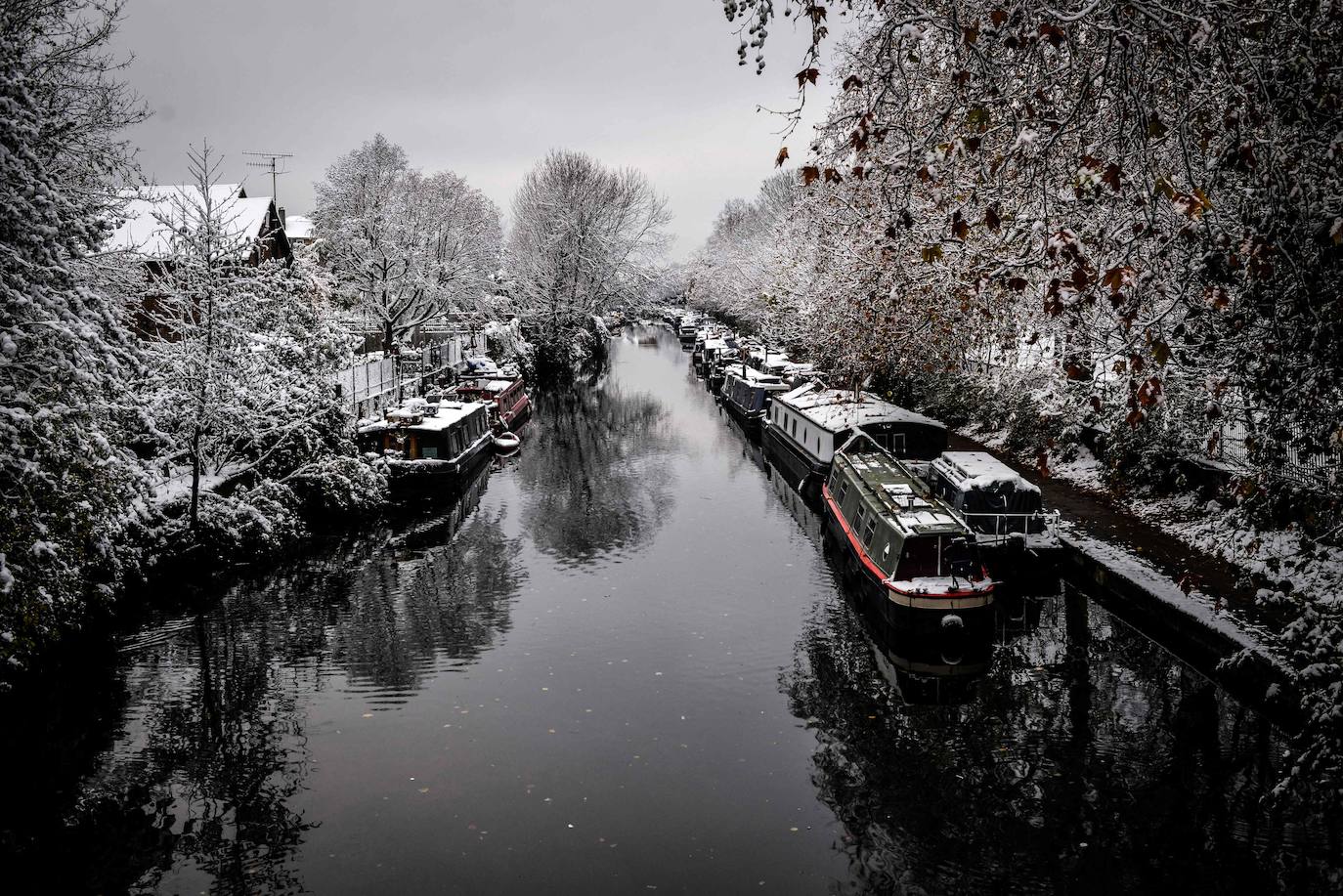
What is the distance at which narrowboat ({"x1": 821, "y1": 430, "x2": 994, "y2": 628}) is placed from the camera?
45.9 feet

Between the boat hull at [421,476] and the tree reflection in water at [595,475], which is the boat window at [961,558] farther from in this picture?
the boat hull at [421,476]

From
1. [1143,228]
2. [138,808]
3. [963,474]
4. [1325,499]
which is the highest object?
[1143,228]

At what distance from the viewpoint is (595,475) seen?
2803 centimetres

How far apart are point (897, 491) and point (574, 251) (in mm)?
43109

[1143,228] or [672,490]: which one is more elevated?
[1143,228]

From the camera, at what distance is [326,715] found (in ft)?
39.5

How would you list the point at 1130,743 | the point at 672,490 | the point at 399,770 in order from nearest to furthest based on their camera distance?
the point at 399,770 → the point at 1130,743 → the point at 672,490

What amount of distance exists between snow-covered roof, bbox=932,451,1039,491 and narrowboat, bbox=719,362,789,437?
1388 cm

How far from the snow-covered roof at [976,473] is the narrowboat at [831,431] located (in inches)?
95.3

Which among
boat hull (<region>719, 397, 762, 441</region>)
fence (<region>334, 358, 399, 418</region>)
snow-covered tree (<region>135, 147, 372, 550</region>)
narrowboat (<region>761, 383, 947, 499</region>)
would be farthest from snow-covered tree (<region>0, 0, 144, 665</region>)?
boat hull (<region>719, 397, 762, 441</region>)

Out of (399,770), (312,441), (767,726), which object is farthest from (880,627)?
(312,441)

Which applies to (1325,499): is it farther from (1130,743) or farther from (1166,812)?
(1130,743)

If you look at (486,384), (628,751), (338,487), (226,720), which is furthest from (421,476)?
Result: (628,751)

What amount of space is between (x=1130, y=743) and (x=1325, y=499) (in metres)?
5.46
